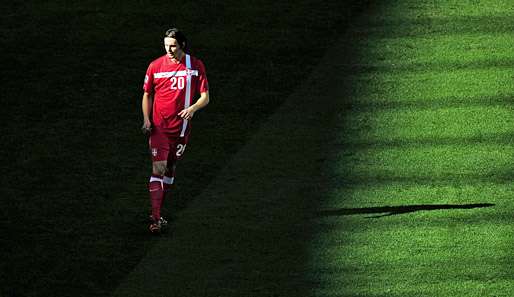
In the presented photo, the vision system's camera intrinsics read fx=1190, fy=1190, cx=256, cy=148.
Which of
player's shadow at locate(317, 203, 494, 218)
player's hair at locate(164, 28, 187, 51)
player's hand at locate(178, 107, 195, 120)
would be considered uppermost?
player's hair at locate(164, 28, 187, 51)

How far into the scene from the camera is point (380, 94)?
13922 millimetres

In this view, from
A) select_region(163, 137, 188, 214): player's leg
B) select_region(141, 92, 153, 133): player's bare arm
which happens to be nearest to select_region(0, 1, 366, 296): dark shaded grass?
select_region(163, 137, 188, 214): player's leg

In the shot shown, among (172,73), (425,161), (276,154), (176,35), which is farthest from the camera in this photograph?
(276,154)

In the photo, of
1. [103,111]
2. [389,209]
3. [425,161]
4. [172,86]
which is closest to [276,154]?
[425,161]

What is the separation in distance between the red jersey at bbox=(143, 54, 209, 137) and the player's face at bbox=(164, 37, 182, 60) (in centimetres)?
9

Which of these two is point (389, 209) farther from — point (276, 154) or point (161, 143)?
point (161, 143)

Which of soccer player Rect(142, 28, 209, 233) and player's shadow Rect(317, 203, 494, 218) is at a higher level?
soccer player Rect(142, 28, 209, 233)

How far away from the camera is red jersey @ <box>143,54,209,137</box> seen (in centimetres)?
954

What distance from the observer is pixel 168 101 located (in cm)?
959

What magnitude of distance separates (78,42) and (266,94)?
3.16 metres

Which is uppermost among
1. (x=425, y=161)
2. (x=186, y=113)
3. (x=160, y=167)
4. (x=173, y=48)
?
(x=173, y=48)

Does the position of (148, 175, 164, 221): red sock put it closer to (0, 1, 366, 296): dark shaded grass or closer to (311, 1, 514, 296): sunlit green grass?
(0, 1, 366, 296): dark shaded grass

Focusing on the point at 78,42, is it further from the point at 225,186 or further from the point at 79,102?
the point at 225,186

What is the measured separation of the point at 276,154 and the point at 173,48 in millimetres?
2953
